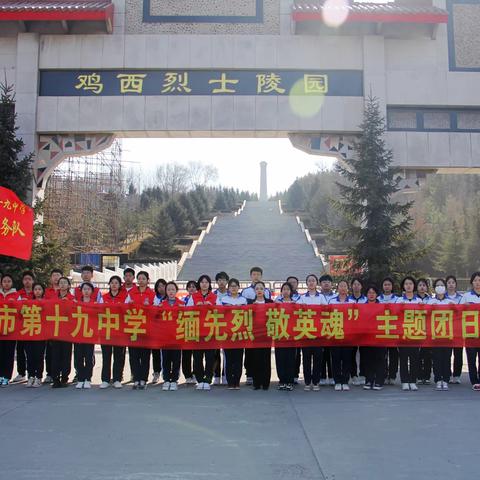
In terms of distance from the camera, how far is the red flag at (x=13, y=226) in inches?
276

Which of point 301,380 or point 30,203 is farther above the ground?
point 30,203

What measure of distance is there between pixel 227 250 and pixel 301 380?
20.7m

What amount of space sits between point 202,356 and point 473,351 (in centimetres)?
324

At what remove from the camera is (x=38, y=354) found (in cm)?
608

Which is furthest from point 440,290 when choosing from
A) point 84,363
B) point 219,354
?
point 84,363

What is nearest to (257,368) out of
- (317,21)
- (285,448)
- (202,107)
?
(285,448)

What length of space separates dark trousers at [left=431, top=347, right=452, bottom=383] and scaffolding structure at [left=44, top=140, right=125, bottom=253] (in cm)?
1981

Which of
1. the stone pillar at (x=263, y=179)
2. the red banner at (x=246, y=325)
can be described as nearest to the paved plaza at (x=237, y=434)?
the red banner at (x=246, y=325)

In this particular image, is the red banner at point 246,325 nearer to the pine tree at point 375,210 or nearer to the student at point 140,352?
the student at point 140,352

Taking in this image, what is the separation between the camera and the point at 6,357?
20.2 feet

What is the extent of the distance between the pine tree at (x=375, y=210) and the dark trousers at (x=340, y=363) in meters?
3.38

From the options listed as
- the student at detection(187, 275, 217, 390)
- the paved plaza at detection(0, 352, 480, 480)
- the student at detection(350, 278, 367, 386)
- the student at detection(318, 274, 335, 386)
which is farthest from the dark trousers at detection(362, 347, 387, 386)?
the student at detection(187, 275, 217, 390)

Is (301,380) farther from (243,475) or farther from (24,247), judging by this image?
(24,247)

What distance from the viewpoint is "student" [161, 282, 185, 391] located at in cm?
586
